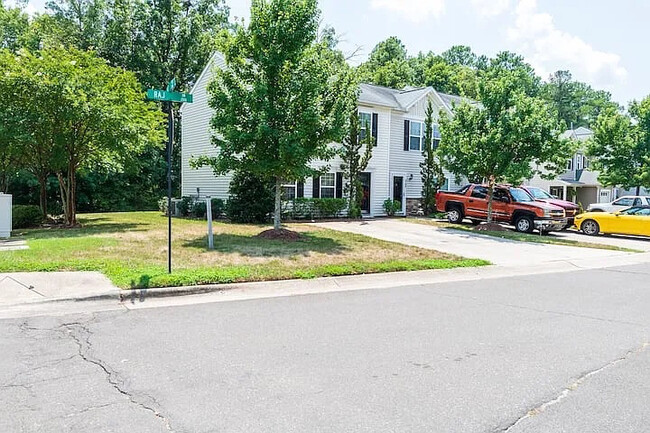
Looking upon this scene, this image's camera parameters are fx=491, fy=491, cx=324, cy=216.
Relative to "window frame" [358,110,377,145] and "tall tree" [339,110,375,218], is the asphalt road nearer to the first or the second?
"tall tree" [339,110,375,218]

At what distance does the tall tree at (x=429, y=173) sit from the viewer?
1085 inches

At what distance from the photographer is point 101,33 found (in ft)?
119

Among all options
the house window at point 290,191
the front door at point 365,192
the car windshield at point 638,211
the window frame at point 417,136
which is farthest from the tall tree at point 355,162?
the car windshield at point 638,211

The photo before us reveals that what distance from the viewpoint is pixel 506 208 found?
2108 centimetres

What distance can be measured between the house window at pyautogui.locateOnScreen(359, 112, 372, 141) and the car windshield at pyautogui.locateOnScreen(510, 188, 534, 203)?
7.18 m

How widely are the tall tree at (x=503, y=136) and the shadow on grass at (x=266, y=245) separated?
28.3ft

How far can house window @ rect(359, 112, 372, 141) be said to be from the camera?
23.7 meters

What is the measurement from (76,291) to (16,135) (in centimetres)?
1016

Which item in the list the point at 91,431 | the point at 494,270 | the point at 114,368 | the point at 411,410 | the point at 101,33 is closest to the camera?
the point at 91,431

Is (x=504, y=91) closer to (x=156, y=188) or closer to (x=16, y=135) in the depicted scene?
(x=16, y=135)

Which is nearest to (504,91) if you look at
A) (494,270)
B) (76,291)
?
(494,270)

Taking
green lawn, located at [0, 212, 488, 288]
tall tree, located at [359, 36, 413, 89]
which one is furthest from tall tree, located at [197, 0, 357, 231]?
tall tree, located at [359, 36, 413, 89]

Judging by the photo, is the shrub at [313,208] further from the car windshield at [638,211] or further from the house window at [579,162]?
the house window at [579,162]

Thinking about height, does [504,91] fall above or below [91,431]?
above
